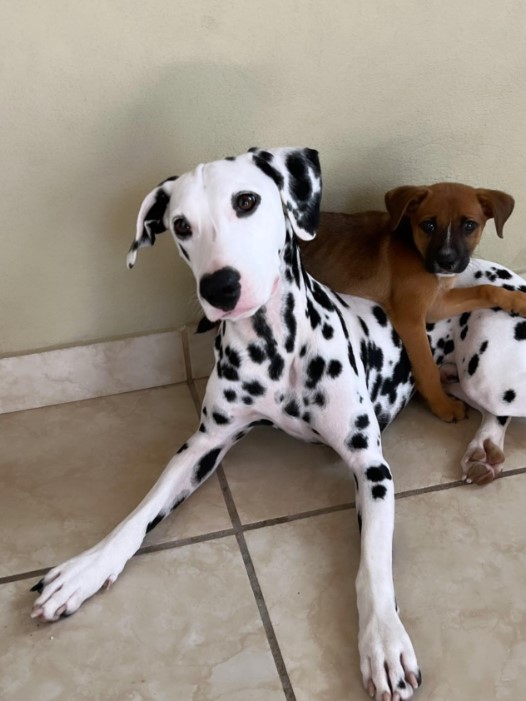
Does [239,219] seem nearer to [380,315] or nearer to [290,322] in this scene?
[290,322]

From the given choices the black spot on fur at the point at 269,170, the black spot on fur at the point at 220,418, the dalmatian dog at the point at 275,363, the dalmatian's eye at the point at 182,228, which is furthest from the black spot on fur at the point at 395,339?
the dalmatian's eye at the point at 182,228

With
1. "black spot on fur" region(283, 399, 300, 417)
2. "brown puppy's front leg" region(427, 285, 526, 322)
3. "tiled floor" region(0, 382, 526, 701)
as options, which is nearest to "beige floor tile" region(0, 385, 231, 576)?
"tiled floor" region(0, 382, 526, 701)

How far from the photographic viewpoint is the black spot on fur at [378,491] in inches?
71.6

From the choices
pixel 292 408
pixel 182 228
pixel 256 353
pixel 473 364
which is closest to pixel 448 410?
pixel 473 364

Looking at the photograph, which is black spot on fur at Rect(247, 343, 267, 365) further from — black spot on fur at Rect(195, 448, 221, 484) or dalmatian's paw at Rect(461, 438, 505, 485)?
dalmatian's paw at Rect(461, 438, 505, 485)

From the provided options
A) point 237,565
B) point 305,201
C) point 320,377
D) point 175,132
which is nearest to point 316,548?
point 237,565

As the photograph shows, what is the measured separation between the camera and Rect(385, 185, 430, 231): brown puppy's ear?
80.9 inches

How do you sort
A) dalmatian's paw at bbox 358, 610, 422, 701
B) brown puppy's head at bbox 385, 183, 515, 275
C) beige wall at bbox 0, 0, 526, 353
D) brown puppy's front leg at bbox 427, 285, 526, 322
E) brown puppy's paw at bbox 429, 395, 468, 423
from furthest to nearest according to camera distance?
brown puppy's paw at bbox 429, 395, 468, 423 < brown puppy's front leg at bbox 427, 285, 526, 322 < brown puppy's head at bbox 385, 183, 515, 275 < beige wall at bbox 0, 0, 526, 353 < dalmatian's paw at bbox 358, 610, 422, 701

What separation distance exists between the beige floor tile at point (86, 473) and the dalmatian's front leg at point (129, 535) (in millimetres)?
77

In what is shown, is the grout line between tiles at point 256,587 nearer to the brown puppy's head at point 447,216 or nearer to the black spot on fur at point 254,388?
the black spot on fur at point 254,388

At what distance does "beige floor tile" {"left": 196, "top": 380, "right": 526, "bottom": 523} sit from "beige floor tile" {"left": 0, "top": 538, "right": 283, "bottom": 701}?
0.23 meters

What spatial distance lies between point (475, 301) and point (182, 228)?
95cm

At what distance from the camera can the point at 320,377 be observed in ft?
6.12

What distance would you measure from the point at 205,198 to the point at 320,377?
0.54 m
